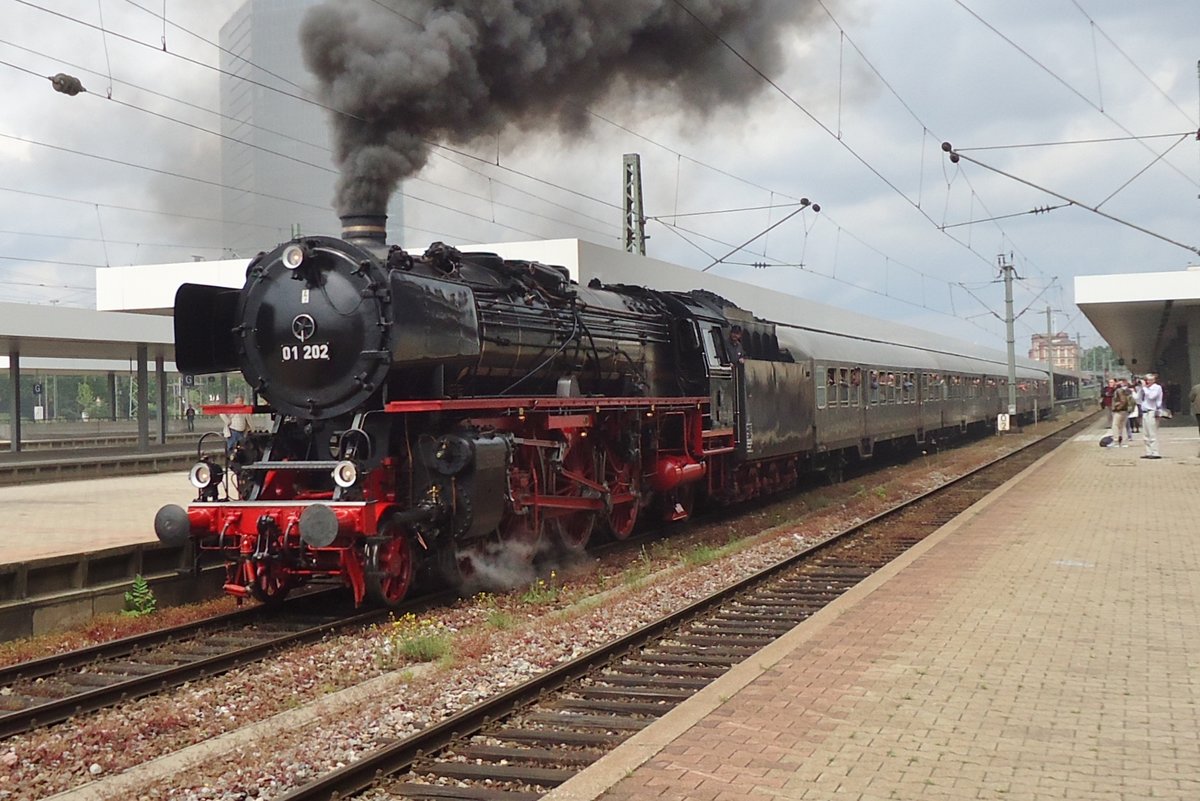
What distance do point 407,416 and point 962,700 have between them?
16.6ft

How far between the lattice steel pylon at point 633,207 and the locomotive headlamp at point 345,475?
55.5 feet

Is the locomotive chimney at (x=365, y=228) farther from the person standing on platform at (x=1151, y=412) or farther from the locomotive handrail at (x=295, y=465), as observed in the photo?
the person standing on platform at (x=1151, y=412)

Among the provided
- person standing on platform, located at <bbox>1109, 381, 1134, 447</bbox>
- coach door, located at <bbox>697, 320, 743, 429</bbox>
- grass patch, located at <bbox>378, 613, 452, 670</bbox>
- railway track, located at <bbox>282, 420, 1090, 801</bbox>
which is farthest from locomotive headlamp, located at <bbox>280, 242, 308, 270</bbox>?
person standing on platform, located at <bbox>1109, 381, 1134, 447</bbox>

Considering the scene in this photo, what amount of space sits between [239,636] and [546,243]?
49.9 feet

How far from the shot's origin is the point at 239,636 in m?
8.29

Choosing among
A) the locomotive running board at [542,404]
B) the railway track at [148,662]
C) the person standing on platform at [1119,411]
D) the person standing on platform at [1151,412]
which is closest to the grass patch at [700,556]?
the locomotive running board at [542,404]

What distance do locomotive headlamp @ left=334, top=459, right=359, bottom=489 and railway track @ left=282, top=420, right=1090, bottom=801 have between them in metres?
2.44

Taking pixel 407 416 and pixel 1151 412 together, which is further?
pixel 1151 412

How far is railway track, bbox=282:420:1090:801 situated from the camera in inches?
192

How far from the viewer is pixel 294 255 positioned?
898cm

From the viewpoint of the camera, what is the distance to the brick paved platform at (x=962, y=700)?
436 centimetres

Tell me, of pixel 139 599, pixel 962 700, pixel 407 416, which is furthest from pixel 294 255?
pixel 962 700

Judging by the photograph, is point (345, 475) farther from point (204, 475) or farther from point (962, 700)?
point (962, 700)

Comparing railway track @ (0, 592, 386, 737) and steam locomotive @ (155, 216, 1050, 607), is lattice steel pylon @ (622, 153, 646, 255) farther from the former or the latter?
railway track @ (0, 592, 386, 737)
